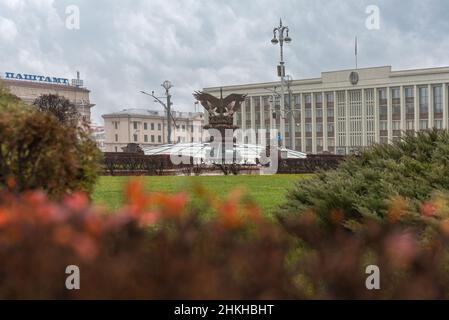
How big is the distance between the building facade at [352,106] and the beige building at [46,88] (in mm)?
22358

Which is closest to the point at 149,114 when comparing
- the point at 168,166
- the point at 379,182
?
the point at 168,166

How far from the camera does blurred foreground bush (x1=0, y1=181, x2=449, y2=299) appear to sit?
166 centimetres

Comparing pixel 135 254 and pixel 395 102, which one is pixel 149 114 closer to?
pixel 395 102

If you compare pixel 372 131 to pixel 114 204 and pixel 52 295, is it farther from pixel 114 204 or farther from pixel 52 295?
pixel 52 295

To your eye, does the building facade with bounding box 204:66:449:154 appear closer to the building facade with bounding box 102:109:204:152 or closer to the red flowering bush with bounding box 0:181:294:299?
the building facade with bounding box 102:109:204:152

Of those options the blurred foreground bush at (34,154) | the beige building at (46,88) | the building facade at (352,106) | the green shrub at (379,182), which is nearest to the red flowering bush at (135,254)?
the blurred foreground bush at (34,154)

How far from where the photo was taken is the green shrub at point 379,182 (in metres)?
6.36

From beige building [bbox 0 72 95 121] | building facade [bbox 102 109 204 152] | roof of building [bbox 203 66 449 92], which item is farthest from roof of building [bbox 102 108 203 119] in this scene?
roof of building [bbox 203 66 449 92]

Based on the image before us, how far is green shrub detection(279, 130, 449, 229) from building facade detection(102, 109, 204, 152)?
93.1 m

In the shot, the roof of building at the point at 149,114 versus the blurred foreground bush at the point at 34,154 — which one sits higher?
the roof of building at the point at 149,114

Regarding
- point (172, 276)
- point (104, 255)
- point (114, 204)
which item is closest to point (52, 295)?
point (104, 255)

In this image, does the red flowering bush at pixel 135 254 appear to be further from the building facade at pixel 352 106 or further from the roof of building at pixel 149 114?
the roof of building at pixel 149 114

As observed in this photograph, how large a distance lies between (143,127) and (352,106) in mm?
42522

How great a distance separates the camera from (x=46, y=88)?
94938 millimetres
